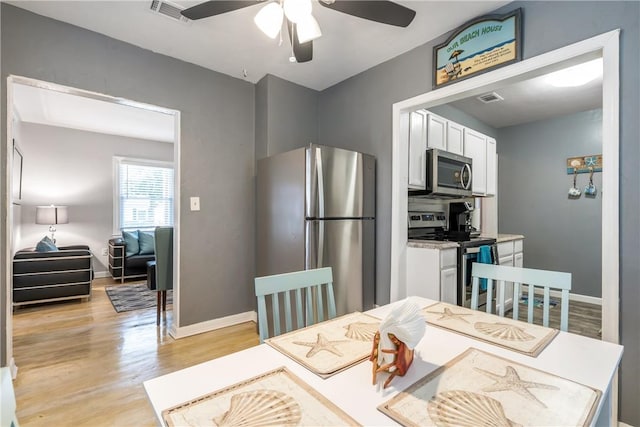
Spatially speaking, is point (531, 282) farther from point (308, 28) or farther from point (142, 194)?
point (142, 194)

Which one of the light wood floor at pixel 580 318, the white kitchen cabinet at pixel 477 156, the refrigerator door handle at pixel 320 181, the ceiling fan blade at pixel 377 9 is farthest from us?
the white kitchen cabinet at pixel 477 156

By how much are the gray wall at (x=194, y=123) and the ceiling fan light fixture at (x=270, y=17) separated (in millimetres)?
1627

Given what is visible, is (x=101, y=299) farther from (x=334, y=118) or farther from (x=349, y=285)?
(x=334, y=118)

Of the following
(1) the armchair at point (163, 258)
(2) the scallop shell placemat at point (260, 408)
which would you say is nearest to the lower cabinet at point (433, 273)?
(2) the scallop shell placemat at point (260, 408)

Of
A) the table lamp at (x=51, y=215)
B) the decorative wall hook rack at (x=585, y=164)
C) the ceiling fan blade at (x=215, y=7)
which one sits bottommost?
the table lamp at (x=51, y=215)

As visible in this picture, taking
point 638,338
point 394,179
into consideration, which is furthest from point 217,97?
point 638,338

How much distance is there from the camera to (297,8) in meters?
1.32

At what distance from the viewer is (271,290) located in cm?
131

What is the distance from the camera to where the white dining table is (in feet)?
2.41

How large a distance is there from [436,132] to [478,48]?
39.2 inches

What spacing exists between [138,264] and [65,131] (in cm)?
258

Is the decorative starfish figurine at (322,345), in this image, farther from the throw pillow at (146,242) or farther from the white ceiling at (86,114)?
the throw pillow at (146,242)

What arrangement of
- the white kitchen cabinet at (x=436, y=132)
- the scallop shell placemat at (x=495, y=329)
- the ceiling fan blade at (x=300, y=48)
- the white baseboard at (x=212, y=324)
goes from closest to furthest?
the scallop shell placemat at (x=495, y=329) → the ceiling fan blade at (x=300, y=48) → the white baseboard at (x=212, y=324) → the white kitchen cabinet at (x=436, y=132)

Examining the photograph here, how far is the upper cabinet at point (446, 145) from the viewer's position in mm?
2671
